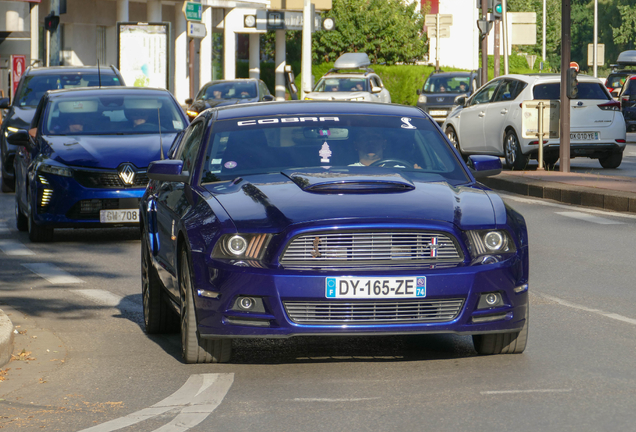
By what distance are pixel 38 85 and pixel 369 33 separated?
162 ft

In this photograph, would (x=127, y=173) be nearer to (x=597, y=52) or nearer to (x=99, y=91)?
(x=99, y=91)

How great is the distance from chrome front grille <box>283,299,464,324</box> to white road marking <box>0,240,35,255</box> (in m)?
6.70

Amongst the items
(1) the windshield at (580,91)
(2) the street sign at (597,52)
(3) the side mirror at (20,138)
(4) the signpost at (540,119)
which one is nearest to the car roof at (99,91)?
(3) the side mirror at (20,138)

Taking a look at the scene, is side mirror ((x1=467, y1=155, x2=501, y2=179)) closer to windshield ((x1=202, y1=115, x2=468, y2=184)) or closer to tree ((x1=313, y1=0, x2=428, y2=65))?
windshield ((x1=202, y1=115, x2=468, y2=184))

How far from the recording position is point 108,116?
44.7 ft

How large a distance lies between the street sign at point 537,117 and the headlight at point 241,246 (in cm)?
1477

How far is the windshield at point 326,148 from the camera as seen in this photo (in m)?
7.17

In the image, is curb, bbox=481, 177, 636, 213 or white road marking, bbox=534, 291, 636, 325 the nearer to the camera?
white road marking, bbox=534, 291, 636, 325

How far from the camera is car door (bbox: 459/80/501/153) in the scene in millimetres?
22531

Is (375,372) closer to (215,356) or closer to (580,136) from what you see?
(215,356)

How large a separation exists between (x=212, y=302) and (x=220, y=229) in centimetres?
37

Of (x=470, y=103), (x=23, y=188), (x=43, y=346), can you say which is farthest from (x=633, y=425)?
(x=470, y=103)

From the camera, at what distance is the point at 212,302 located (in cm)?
613

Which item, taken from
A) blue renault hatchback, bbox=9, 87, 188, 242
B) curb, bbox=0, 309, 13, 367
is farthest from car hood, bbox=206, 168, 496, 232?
blue renault hatchback, bbox=9, 87, 188, 242
